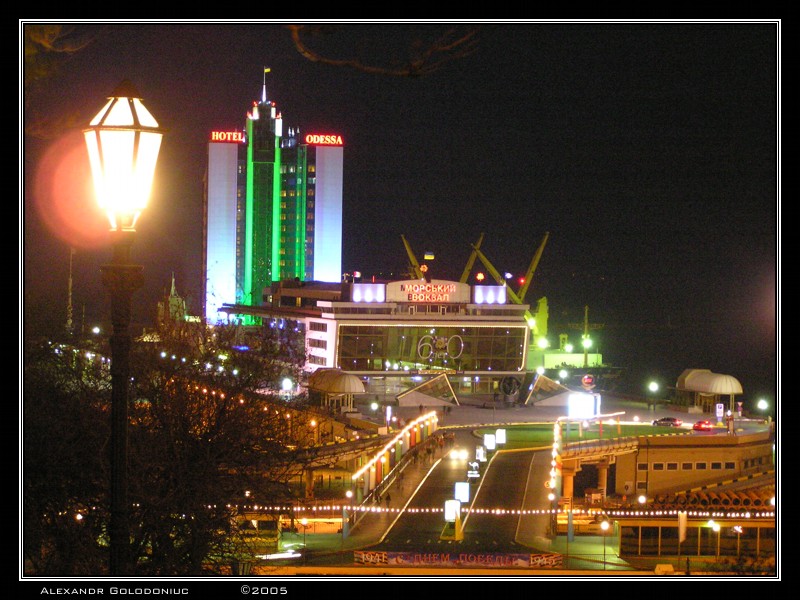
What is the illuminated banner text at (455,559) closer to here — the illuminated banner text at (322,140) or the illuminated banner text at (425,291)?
the illuminated banner text at (425,291)

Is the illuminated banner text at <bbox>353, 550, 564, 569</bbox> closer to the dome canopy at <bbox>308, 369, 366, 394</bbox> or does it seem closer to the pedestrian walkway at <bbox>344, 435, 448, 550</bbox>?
the pedestrian walkway at <bbox>344, 435, 448, 550</bbox>

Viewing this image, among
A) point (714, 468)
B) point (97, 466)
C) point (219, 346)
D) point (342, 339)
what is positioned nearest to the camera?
point (97, 466)

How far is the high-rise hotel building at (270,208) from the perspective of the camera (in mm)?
79812

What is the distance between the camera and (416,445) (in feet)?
97.3

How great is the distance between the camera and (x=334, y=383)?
119ft

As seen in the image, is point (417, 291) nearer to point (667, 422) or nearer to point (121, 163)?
point (667, 422)

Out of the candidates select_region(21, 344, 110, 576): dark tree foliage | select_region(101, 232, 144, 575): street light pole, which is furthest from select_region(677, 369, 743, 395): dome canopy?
select_region(101, 232, 144, 575): street light pole

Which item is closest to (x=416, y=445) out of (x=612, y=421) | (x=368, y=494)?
(x=368, y=494)

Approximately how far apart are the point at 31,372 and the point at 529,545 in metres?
15.1

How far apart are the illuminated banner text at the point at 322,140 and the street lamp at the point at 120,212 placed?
258 feet

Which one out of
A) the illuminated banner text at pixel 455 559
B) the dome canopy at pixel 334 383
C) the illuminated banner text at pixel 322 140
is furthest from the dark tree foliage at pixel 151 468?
the illuminated banner text at pixel 322 140

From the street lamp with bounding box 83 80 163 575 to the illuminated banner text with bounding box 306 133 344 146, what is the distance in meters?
78.5

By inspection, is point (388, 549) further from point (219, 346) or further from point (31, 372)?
point (31, 372)

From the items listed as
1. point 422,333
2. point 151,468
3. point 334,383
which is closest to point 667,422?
point 334,383
